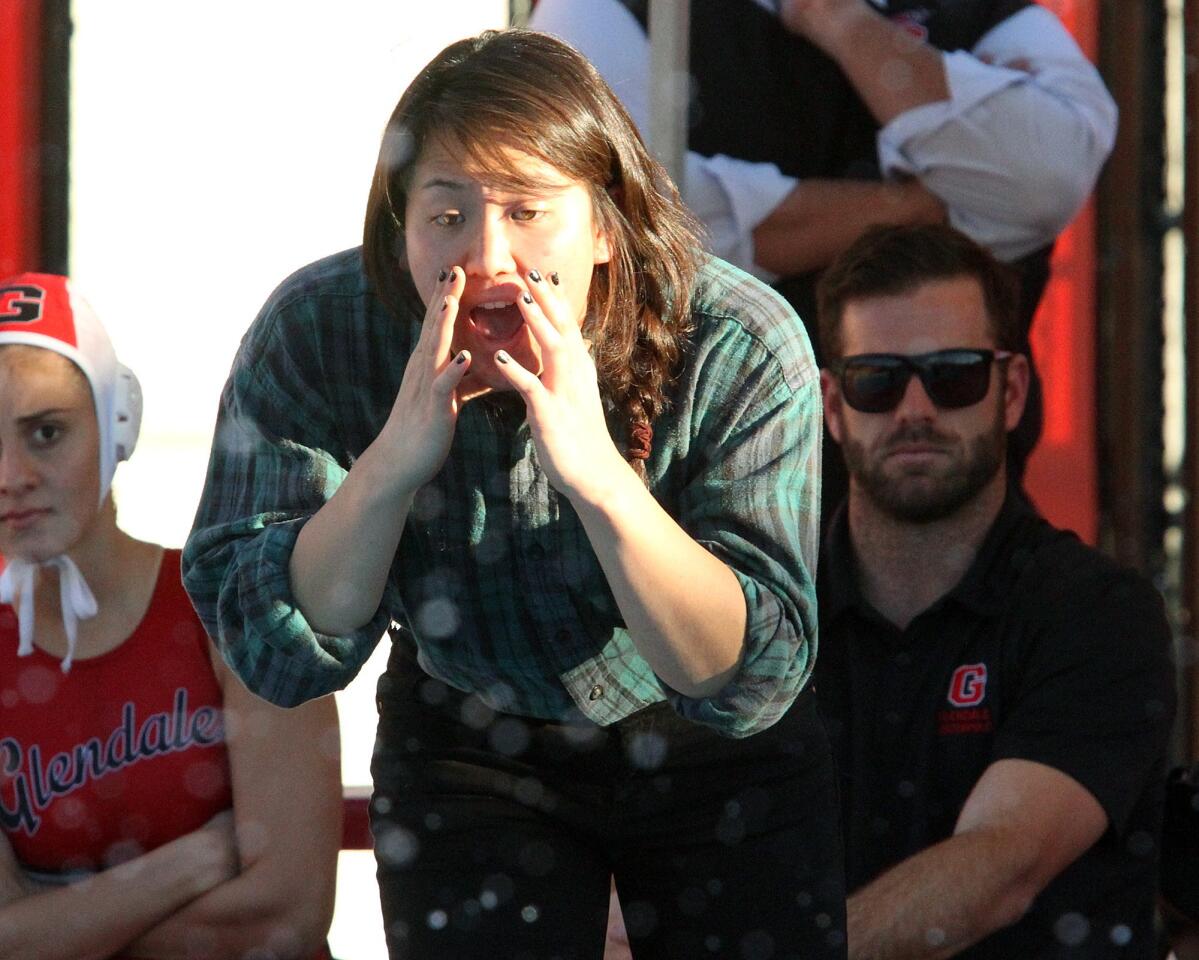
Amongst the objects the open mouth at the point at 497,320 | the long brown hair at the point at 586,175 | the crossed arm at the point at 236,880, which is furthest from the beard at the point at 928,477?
the open mouth at the point at 497,320

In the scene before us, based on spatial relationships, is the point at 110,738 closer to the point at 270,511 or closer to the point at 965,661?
the point at 270,511

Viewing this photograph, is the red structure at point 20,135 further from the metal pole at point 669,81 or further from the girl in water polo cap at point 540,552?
the girl in water polo cap at point 540,552

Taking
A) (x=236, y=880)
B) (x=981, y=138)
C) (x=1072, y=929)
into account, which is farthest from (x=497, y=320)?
(x=981, y=138)

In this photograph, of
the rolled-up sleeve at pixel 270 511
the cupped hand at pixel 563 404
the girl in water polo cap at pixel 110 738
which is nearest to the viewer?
the cupped hand at pixel 563 404

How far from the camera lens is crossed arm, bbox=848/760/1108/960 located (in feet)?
7.66

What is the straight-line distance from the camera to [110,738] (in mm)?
2549

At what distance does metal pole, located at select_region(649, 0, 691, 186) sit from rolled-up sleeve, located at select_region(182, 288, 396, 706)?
1.06 metres

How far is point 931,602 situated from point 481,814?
124cm

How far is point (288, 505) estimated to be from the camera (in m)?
1.61

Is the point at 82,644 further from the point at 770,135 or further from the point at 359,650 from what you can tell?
the point at 770,135

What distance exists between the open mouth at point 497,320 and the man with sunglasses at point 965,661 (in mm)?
1202

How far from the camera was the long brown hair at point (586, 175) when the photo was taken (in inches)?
60.7

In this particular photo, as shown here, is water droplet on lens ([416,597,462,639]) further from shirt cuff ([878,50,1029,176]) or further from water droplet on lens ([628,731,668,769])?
shirt cuff ([878,50,1029,176])

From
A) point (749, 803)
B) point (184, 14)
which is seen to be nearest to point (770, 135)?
point (184, 14)
